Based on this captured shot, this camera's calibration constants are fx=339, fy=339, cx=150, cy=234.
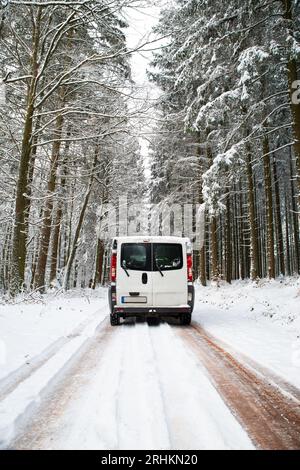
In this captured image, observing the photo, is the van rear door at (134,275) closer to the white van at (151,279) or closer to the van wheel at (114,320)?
the white van at (151,279)

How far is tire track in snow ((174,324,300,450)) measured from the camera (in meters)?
2.68

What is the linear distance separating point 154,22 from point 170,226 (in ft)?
62.9

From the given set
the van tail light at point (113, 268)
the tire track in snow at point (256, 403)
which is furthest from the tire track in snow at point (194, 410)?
the van tail light at point (113, 268)

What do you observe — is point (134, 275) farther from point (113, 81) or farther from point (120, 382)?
point (113, 81)

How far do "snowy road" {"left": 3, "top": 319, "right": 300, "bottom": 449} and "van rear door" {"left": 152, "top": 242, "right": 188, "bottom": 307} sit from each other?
3.18 meters

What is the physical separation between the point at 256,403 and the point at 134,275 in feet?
18.1

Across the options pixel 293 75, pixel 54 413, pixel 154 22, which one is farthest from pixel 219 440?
pixel 293 75

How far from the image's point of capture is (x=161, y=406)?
3.12 metres

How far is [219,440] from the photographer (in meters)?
2.53

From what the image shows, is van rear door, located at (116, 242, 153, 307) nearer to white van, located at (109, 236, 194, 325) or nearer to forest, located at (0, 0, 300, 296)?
white van, located at (109, 236, 194, 325)

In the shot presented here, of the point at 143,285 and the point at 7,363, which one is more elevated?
the point at 143,285

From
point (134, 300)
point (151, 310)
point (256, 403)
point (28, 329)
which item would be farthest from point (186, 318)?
point (256, 403)

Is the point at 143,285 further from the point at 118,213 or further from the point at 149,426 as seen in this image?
the point at 118,213
